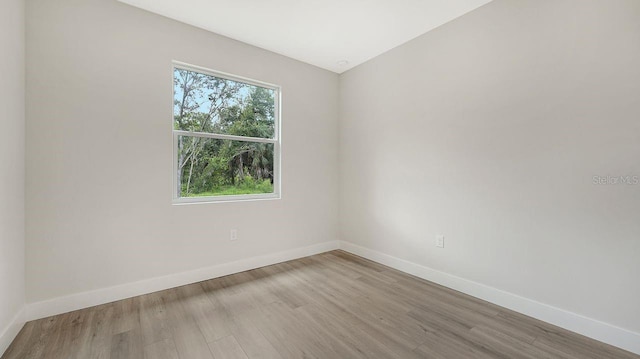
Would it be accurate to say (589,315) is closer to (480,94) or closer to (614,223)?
(614,223)

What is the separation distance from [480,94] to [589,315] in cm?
184

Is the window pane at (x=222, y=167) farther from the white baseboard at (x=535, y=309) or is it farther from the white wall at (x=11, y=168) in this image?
the white baseboard at (x=535, y=309)

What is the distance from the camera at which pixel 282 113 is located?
3.27 metres

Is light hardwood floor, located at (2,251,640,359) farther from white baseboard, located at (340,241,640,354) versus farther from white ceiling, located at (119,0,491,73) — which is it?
white ceiling, located at (119,0,491,73)

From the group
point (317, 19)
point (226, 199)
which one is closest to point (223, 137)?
point (226, 199)

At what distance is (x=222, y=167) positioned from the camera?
114 inches

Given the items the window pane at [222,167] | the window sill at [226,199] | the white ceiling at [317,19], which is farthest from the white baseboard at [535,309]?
the white ceiling at [317,19]

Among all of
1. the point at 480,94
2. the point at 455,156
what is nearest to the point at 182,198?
the point at 455,156

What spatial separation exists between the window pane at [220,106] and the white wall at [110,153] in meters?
0.13

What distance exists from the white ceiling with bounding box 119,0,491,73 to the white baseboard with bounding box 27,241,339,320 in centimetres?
251

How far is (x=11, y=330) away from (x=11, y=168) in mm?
1071

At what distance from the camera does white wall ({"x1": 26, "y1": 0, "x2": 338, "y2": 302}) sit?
6.53 ft

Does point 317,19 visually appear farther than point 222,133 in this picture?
No

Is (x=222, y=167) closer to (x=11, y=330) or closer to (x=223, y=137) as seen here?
(x=223, y=137)
